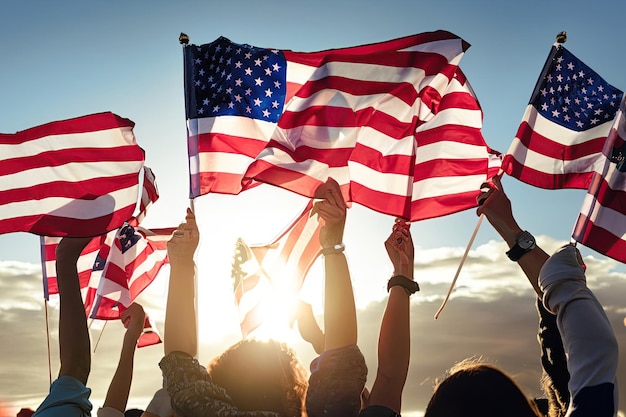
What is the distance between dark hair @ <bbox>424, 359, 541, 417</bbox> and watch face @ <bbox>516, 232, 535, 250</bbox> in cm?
107

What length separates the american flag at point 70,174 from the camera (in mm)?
8469

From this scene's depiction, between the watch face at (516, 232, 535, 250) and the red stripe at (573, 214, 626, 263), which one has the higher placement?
the red stripe at (573, 214, 626, 263)

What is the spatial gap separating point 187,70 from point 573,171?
17.8 ft

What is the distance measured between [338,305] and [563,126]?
20.1 feet

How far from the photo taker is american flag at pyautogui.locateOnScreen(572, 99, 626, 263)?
25.3ft

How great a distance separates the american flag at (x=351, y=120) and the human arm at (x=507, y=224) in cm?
346

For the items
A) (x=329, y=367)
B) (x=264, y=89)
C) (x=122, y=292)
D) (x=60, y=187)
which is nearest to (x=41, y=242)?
(x=122, y=292)

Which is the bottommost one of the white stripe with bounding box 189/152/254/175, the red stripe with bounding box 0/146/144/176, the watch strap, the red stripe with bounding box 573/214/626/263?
the watch strap

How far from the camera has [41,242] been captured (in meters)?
10.9

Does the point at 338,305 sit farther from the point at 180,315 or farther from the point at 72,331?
the point at 72,331

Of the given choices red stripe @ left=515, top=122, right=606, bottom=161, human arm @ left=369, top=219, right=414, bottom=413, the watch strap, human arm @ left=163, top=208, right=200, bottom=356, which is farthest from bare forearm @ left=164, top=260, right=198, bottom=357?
red stripe @ left=515, top=122, right=606, bottom=161

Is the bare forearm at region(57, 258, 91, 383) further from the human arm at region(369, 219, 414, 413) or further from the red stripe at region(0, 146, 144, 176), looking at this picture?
the red stripe at region(0, 146, 144, 176)

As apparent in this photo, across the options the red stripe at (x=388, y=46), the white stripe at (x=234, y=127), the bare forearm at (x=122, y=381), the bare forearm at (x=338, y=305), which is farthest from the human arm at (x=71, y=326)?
the red stripe at (x=388, y=46)

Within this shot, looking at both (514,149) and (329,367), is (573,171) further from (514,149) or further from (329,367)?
(329,367)
